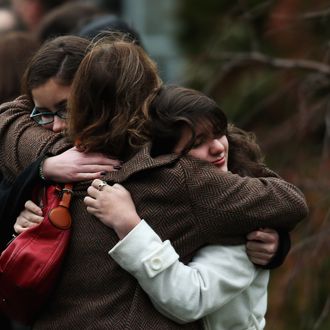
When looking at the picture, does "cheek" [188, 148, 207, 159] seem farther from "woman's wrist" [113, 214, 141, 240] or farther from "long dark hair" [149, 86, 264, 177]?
"woman's wrist" [113, 214, 141, 240]

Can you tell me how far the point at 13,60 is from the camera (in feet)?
14.9

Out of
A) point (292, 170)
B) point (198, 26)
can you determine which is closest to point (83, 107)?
point (292, 170)

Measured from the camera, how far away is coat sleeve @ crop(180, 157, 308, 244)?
3.03 m

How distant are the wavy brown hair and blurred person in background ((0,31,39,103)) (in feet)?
4.35

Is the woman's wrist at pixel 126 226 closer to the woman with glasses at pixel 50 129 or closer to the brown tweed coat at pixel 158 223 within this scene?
the brown tweed coat at pixel 158 223

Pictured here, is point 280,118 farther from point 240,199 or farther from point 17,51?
point 240,199

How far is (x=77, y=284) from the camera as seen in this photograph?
309cm

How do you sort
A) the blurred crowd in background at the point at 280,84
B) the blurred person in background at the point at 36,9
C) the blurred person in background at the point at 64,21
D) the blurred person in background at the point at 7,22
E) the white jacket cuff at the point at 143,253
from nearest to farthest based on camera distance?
1. the white jacket cuff at the point at 143,253
2. the blurred crowd in background at the point at 280,84
3. the blurred person in background at the point at 64,21
4. the blurred person in background at the point at 7,22
5. the blurred person in background at the point at 36,9

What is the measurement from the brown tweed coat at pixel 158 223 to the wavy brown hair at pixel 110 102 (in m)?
0.08

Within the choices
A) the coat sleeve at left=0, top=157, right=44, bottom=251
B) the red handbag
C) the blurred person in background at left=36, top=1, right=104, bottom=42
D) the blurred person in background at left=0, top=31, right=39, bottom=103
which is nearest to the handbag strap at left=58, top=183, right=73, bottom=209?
the red handbag

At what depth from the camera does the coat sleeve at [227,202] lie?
119 inches

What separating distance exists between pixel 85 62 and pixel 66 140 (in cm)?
28

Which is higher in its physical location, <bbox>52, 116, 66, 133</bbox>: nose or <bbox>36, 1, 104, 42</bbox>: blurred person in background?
<bbox>52, 116, 66, 133</bbox>: nose

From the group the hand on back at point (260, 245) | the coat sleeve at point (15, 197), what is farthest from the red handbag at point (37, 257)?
the hand on back at point (260, 245)
